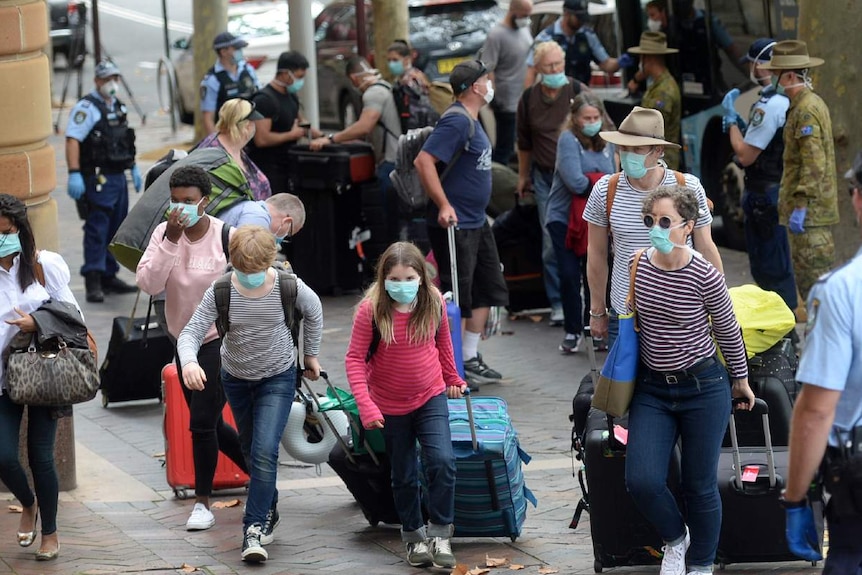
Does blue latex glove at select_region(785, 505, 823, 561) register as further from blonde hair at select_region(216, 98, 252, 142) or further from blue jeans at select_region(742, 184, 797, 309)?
blue jeans at select_region(742, 184, 797, 309)

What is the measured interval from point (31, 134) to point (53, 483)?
2.20 meters

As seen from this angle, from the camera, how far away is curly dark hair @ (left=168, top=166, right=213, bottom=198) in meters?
6.83

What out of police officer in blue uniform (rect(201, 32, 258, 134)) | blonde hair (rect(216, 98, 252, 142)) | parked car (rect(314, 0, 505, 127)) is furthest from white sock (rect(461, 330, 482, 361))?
parked car (rect(314, 0, 505, 127))

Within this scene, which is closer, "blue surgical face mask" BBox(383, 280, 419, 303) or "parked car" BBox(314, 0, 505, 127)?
"blue surgical face mask" BBox(383, 280, 419, 303)

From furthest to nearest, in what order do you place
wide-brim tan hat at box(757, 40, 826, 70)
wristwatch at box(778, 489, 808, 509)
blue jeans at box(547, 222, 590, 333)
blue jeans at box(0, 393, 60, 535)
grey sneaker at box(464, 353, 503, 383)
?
blue jeans at box(547, 222, 590, 333)
grey sneaker at box(464, 353, 503, 383)
wide-brim tan hat at box(757, 40, 826, 70)
blue jeans at box(0, 393, 60, 535)
wristwatch at box(778, 489, 808, 509)

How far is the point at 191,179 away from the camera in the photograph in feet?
22.4

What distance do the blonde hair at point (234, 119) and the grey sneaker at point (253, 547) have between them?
7.93 ft

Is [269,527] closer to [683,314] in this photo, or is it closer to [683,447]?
[683,447]

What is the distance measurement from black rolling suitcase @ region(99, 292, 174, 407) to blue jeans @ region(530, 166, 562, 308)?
2699 mm

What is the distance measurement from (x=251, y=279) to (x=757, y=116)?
424 centimetres

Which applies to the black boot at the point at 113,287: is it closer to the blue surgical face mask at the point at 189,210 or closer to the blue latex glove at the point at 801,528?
the blue surgical face mask at the point at 189,210

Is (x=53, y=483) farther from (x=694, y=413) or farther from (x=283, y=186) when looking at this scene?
(x=283, y=186)

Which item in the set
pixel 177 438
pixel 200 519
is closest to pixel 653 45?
pixel 177 438

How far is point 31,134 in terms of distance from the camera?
26.5ft
